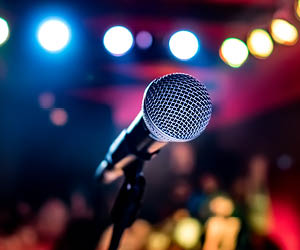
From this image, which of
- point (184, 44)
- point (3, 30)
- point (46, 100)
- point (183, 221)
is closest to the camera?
point (3, 30)

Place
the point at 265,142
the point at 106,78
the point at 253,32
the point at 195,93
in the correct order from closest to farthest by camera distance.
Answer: the point at 195,93, the point at 253,32, the point at 106,78, the point at 265,142

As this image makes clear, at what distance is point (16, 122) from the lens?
4070 mm

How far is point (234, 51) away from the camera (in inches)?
142

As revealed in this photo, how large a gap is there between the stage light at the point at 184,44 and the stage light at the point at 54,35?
1056 millimetres

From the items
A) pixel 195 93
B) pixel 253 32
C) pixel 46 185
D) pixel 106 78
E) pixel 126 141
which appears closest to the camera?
pixel 195 93

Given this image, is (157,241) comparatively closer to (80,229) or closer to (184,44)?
(80,229)

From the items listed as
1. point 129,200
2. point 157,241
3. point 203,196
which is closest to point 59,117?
point 157,241

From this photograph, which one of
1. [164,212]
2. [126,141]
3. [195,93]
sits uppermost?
[195,93]

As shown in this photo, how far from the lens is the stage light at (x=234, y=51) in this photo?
357 centimetres

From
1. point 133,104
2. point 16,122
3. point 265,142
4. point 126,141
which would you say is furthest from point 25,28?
point 265,142

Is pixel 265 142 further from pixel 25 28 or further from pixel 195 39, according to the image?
pixel 25 28

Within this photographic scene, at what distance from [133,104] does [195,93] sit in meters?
3.56

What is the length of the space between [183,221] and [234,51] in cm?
227

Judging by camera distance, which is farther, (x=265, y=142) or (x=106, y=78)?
(x=265, y=142)
